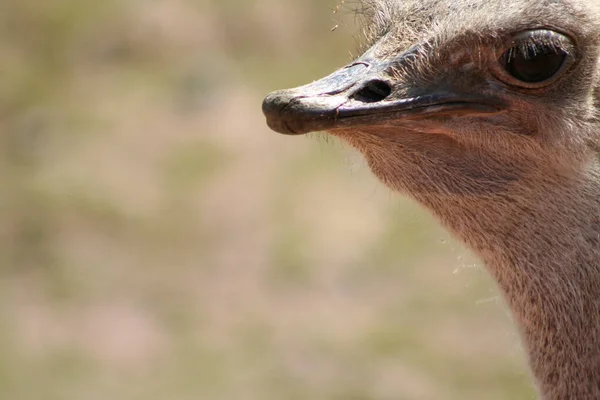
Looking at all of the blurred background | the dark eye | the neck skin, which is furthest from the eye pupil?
the blurred background

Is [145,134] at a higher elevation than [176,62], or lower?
lower

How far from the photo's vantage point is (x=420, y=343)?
5941 millimetres

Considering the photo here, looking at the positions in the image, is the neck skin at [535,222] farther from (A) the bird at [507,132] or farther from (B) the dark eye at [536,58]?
(B) the dark eye at [536,58]

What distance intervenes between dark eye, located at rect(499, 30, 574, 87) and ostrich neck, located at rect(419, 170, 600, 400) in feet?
0.81

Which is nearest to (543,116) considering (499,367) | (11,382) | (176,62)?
(499,367)

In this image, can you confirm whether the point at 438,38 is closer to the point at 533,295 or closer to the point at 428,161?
the point at 428,161

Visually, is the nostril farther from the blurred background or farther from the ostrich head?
the blurred background

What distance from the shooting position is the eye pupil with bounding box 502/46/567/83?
2434 millimetres

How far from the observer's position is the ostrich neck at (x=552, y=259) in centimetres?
253

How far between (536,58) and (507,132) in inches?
7.1

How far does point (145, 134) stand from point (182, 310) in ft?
6.06

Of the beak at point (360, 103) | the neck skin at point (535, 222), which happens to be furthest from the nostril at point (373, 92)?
the neck skin at point (535, 222)

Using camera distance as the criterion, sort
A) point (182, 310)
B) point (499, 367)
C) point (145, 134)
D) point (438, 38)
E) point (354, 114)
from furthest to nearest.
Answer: point (145, 134), point (182, 310), point (499, 367), point (438, 38), point (354, 114)

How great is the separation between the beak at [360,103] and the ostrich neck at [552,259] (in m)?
0.24
